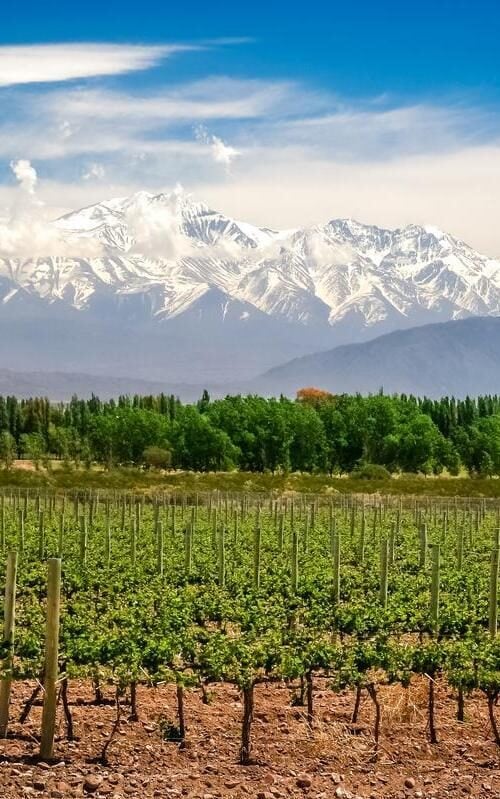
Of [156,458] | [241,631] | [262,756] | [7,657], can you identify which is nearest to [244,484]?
[156,458]

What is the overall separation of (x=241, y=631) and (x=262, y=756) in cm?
539

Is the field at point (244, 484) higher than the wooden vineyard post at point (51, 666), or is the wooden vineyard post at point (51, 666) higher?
the field at point (244, 484)

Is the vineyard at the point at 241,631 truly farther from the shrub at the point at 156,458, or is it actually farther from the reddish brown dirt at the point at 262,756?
the shrub at the point at 156,458

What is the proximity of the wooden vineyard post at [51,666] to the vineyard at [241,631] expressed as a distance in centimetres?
2

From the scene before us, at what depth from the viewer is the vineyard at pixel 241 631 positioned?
42.6 feet

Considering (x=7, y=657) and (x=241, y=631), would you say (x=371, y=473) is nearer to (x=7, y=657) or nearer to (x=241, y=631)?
(x=241, y=631)

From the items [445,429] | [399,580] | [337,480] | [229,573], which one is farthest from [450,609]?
[445,429]

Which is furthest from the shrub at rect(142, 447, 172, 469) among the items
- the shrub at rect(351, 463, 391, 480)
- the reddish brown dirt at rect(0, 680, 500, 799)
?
the reddish brown dirt at rect(0, 680, 500, 799)

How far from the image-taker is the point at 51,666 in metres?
12.2

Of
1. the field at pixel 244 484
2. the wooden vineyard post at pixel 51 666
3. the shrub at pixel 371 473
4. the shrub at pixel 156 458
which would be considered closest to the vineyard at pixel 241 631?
the wooden vineyard post at pixel 51 666

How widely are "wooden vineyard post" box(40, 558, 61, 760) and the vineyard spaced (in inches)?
0.6

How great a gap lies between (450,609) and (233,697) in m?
5.29

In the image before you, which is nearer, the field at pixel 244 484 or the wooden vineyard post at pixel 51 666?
the wooden vineyard post at pixel 51 666

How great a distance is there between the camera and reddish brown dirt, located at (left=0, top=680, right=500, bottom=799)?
1137 cm
